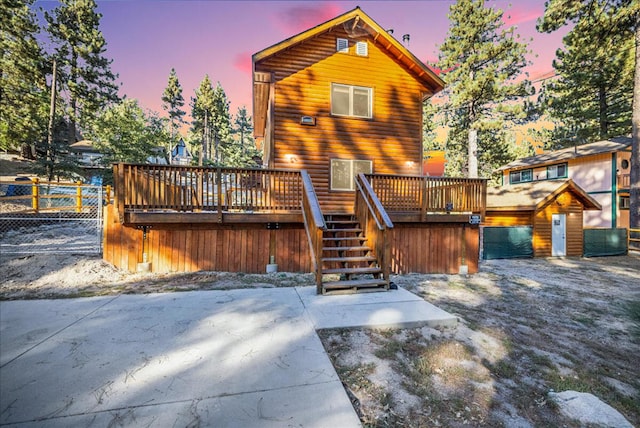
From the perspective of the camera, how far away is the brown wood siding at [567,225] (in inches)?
528

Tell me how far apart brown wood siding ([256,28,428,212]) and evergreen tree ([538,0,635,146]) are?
11589mm

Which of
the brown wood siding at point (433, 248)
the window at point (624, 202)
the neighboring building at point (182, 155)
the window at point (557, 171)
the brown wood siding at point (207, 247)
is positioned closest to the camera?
the brown wood siding at point (207, 247)

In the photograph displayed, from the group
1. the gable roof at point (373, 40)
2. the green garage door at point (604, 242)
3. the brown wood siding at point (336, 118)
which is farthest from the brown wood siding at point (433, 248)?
the green garage door at point (604, 242)

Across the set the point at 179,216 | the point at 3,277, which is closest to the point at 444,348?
the point at 179,216

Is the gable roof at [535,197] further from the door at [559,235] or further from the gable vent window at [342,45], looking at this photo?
the gable vent window at [342,45]

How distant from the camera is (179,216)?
6.05 meters

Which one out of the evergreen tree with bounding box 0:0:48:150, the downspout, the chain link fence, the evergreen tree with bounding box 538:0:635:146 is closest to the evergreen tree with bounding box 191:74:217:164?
the evergreen tree with bounding box 0:0:48:150

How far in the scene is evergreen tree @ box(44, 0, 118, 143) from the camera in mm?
22906

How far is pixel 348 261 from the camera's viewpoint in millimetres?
5285

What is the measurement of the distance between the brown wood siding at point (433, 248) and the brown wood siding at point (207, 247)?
2617mm

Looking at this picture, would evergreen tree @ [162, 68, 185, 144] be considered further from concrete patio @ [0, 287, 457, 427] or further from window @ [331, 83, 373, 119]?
concrete patio @ [0, 287, 457, 427]

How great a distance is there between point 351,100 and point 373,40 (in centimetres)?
240

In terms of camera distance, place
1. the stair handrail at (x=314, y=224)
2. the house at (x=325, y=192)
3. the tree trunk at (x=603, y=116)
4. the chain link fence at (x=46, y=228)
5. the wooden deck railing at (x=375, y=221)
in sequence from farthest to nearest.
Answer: the tree trunk at (x=603, y=116) < the chain link fence at (x=46, y=228) < the house at (x=325, y=192) < the wooden deck railing at (x=375, y=221) < the stair handrail at (x=314, y=224)

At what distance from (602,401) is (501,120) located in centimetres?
1915
